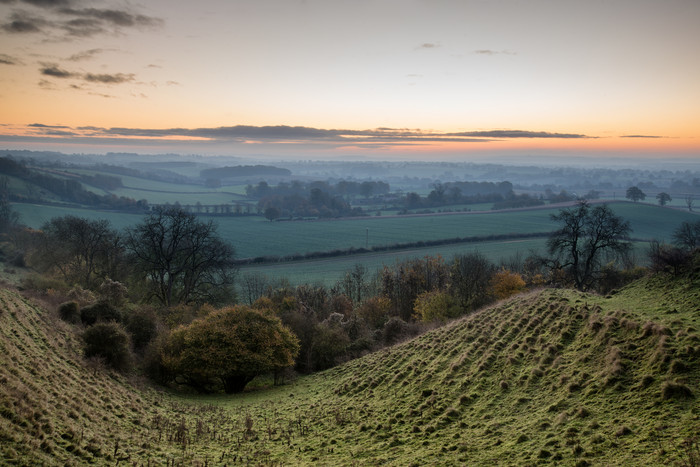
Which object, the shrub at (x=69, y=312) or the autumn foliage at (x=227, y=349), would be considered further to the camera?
the shrub at (x=69, y=312)

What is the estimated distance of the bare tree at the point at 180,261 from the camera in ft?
163

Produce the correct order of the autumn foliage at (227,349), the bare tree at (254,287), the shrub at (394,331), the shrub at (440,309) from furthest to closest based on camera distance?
1. the bare tree at (254,287)
2. the shrub at (440,309)
3. the shrub at (394,331)
4. the autumn foliage at (227,349)

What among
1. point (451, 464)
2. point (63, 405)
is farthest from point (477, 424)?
point (63, 405)

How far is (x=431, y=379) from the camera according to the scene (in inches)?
877

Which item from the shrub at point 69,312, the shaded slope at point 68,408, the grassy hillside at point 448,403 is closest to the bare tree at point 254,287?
the shrub at point 69,312

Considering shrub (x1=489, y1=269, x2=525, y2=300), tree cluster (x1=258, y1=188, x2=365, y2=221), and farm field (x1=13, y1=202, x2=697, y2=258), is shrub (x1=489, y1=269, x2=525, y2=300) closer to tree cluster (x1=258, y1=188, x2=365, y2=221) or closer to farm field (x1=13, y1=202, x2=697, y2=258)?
farm field (x1=13, y1=202, x2=697, y2=258)

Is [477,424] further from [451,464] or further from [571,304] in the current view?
[571,304]

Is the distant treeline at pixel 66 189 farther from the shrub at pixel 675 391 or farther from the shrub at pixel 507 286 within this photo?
the shrub at pixel 675 391

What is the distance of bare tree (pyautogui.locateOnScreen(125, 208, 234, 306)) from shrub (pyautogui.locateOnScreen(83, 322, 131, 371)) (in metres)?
22.0

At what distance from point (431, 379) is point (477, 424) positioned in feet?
20.2

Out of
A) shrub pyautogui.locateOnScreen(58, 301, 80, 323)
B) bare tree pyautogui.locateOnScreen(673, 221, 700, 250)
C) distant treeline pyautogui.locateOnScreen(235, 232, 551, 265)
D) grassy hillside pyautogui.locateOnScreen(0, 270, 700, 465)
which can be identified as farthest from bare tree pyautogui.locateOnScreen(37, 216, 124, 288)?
bare tree pyautogui.locateOnScreen(673, 221, 700, 250)

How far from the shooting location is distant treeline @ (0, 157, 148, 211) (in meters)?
143

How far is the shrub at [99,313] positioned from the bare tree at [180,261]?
14.8 metres

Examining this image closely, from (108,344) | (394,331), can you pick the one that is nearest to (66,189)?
(108,344)
